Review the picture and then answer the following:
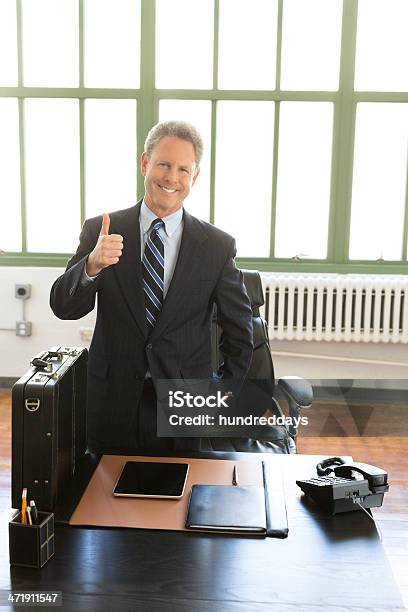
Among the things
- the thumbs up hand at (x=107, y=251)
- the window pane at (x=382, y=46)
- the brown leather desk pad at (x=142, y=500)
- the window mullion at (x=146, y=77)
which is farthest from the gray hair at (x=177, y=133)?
the window pane at (x=382, y=46)

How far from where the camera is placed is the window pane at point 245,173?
481cm

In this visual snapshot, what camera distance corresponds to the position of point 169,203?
6.45ft

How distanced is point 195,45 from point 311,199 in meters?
1.36

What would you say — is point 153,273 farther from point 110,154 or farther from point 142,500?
point 110,154

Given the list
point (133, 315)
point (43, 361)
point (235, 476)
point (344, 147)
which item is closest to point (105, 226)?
point (133, 315)

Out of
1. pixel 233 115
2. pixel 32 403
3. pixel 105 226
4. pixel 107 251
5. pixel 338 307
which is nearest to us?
pixel 32 403

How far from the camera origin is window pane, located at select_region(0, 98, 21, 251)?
490 centimetres

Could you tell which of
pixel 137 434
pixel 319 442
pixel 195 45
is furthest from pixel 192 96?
pixel 137 434

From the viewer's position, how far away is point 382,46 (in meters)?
4.72

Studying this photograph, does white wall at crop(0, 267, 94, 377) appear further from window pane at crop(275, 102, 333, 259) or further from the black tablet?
the black tablet

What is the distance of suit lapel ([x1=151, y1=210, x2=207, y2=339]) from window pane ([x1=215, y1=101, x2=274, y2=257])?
283cm

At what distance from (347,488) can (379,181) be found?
3704mm

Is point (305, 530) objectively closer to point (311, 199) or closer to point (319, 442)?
point (319, 442)

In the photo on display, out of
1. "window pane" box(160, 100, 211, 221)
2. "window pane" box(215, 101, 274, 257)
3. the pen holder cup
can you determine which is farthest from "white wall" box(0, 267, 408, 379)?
the pen holder cup
